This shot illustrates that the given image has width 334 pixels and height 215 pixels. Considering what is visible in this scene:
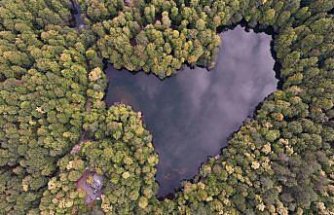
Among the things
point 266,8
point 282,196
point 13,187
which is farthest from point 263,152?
point 13,187

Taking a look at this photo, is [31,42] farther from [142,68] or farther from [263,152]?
[263,152]

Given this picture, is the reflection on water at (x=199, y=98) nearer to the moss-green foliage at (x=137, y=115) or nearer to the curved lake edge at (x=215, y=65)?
the curved lake edge at (x=215, y=65)

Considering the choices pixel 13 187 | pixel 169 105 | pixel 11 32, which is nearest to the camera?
pixel 13 187

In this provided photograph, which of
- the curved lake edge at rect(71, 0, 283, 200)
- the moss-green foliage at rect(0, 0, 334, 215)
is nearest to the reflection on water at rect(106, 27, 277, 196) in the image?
the curved lake edge at rect(71, 0, 283, 200)

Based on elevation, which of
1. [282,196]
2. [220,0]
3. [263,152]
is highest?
[220,0]

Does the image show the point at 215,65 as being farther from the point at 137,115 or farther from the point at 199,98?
the point at 137,115

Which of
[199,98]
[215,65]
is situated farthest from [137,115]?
[215,65]
